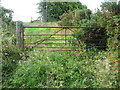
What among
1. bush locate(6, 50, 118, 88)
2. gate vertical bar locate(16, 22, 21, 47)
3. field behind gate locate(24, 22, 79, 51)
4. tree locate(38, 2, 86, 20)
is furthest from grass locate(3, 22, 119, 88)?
tree locate(38, 2, 86, 20)

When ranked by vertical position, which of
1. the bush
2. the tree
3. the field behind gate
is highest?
the tree

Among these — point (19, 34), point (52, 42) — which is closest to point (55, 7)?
point (52, 42)

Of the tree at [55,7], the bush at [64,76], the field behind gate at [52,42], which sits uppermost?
the tree at [55,7]

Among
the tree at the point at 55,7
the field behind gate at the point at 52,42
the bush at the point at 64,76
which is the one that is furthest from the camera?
the tree at the point at 55,7

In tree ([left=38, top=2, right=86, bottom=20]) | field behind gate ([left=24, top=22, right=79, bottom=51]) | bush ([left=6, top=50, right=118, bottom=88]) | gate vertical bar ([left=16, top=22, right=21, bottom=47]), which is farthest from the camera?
tree ([left=38, top=2, right=86, bottom=20])

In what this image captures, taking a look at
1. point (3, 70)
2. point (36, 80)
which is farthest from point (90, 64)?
point (3, 70)

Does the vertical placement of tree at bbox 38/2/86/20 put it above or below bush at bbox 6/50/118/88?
above

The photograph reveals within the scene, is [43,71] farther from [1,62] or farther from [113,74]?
[113,74]

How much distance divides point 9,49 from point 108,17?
393 centimetres

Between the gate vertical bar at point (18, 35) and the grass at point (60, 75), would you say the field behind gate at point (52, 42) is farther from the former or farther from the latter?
the grass at point (60, 75)

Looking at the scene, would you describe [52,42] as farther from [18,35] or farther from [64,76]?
[64,76]

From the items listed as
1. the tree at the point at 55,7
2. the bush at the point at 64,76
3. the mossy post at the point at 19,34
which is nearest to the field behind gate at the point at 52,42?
the mossy post at the point at 19,34

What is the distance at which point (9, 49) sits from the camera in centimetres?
413

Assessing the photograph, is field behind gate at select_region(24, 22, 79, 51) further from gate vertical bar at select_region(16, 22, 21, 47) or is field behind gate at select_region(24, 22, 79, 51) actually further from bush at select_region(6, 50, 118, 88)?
bush at select_region(6, 50, 118, 88)
